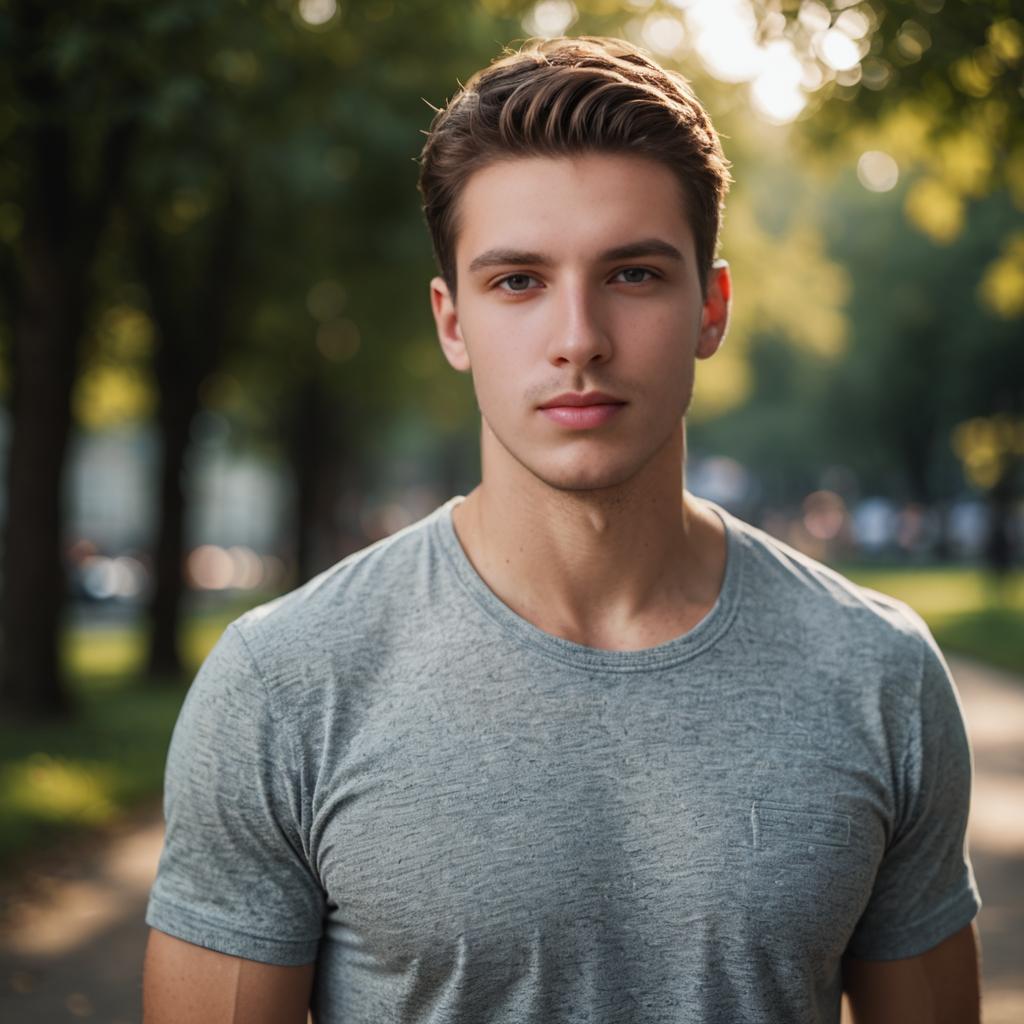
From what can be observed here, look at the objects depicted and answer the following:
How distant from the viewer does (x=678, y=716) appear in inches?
95.1

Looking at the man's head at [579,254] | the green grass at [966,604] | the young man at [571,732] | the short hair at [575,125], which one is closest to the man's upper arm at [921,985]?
the young man at [571,732]

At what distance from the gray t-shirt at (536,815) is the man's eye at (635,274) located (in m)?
0.58

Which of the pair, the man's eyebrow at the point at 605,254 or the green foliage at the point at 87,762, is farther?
the green foliage at the point at 87,762

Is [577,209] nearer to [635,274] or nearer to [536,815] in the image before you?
[635,274]

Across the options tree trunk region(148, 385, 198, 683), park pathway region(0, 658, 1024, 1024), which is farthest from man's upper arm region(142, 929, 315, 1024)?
tree trunk region(148, 385, 198, 683)

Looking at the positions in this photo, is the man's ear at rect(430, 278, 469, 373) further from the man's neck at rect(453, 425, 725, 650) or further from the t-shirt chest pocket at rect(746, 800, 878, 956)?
the t-shirt chest pocket at rect(746, 800, 878, 956)

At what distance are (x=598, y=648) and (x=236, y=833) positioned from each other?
66 cm

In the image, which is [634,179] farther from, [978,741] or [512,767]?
[978,741]

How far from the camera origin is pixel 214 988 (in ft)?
7.78

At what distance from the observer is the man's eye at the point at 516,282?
2.48 meters

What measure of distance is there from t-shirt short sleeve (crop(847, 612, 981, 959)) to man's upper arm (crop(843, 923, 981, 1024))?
0.03 meters

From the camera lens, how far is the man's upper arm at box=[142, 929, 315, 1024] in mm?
2369

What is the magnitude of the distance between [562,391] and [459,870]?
0.77m

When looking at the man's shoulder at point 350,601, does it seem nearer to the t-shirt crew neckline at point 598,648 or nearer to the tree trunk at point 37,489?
the t-shirt crew neckline at point 598,648
